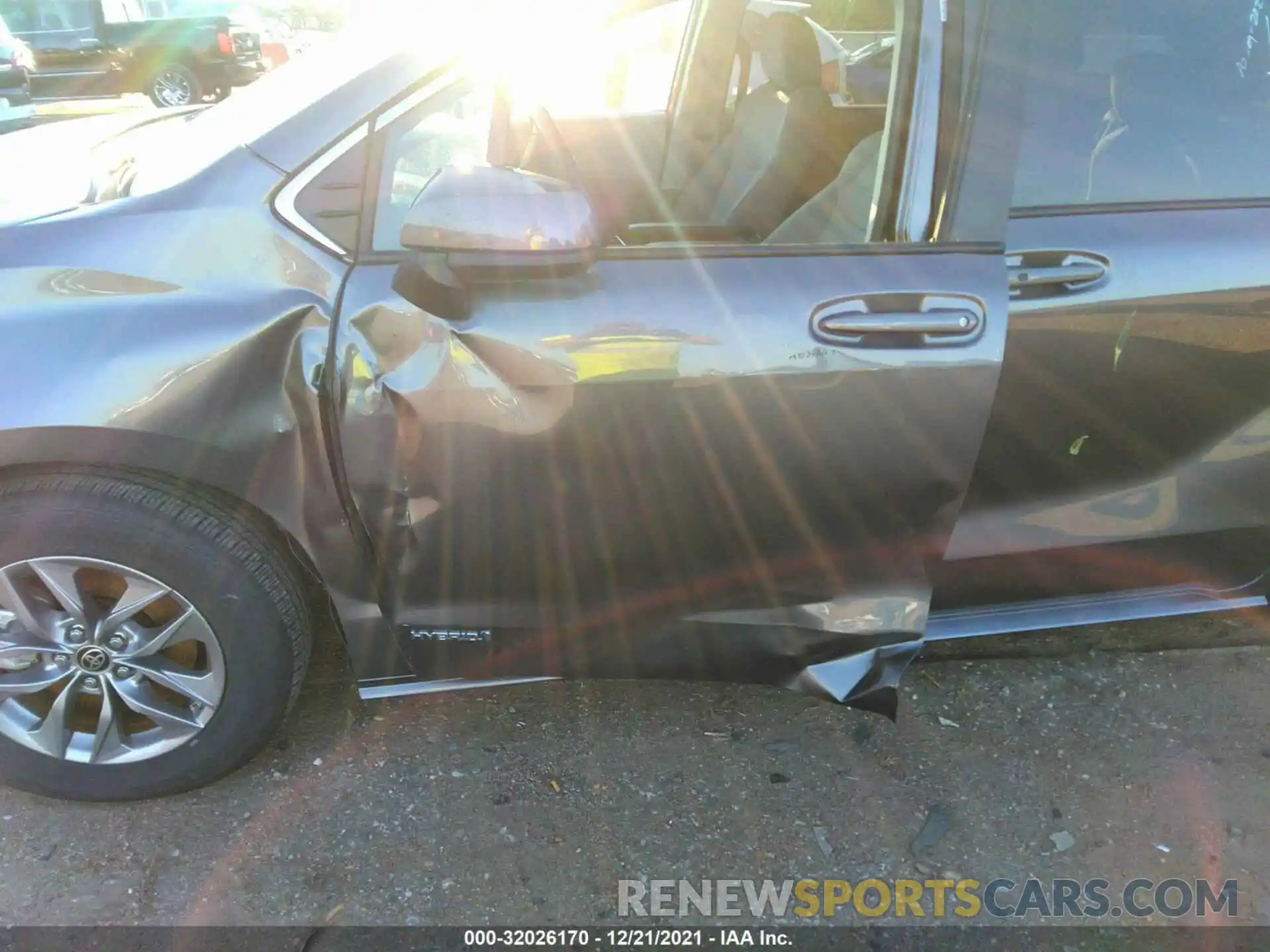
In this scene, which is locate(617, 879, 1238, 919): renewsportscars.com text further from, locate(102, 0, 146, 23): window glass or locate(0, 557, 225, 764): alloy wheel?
locate(102, 0, 146, 23): window glass

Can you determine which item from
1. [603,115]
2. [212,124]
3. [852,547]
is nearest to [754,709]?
[852,547]

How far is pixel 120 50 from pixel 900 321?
44.6ft

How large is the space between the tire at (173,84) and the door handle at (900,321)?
13049 millimetres

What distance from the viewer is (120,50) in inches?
469

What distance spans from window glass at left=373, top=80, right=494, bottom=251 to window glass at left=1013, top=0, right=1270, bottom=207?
3.41 ft

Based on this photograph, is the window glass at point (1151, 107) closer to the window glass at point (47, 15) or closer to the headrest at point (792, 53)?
the headrest at point (792, 53)

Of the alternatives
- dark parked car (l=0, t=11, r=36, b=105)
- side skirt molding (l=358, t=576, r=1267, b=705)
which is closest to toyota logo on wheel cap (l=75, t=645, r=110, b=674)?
side skirt molding (l=358, t=576, r=1267, b=705)

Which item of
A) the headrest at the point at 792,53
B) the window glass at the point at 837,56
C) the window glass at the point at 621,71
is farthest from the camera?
the window glass at the point at 837,56

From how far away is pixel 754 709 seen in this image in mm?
2338

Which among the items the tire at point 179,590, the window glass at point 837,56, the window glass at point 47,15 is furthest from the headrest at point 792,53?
the window glass at point 47,15

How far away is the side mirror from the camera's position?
1488 mm

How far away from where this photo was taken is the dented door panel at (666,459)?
161cm

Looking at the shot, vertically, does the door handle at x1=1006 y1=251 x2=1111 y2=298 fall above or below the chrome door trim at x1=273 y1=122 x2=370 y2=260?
below

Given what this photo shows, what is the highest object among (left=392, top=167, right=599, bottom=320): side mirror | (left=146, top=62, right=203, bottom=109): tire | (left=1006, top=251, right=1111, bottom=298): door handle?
(left=392, top=167, right=599, bottom=320): side mirror
